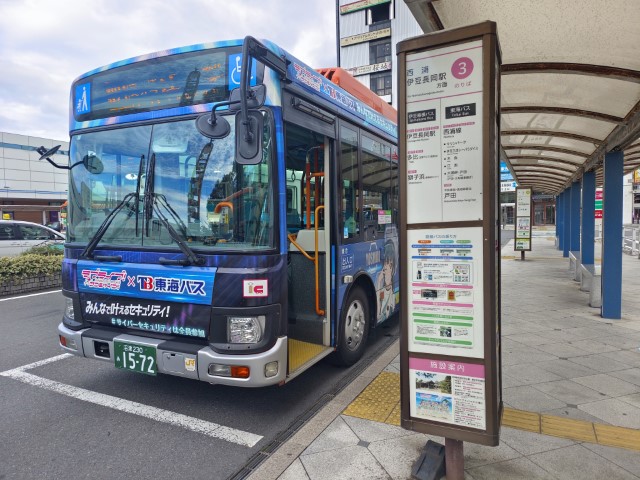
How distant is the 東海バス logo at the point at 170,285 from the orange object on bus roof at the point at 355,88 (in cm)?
289

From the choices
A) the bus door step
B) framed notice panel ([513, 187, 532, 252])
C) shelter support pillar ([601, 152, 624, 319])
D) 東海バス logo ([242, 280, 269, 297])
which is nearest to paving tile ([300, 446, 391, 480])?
the bus door step

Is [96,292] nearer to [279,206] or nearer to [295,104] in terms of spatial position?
[279,206]

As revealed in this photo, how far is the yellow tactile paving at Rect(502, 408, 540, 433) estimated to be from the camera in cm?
335

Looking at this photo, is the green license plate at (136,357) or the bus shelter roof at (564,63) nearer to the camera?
the bus shelter roof at (564,63)

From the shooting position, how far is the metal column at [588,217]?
30.1ft

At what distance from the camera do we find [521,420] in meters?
3.46

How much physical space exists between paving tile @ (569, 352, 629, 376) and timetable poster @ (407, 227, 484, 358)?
122 inches

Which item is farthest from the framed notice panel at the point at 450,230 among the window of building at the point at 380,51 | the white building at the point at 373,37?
the window of building at the point at 380,51

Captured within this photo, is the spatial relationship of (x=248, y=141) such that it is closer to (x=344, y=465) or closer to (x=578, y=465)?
(x=344, y=465)

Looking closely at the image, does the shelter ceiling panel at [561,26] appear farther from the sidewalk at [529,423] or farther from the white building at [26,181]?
the white building at [26,181]

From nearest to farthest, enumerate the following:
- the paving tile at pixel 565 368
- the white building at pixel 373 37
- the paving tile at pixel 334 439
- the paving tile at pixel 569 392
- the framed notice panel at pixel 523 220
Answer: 1. the paving tile at pixel 334 439
2. the paving tile at pixel 569 392
3. the paving tile at pixel 565 368
4. the framed notice panel at pixel 523 220
5. the white building at pixel 373 37

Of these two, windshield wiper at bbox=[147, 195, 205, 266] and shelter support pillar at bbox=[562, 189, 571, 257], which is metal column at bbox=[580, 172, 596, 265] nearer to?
shelter support pillar at bbox=[562, 189, 571, 257]

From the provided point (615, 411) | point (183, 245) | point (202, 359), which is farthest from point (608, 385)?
point (183, 245)

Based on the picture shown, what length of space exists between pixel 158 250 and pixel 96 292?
78 centimetres
